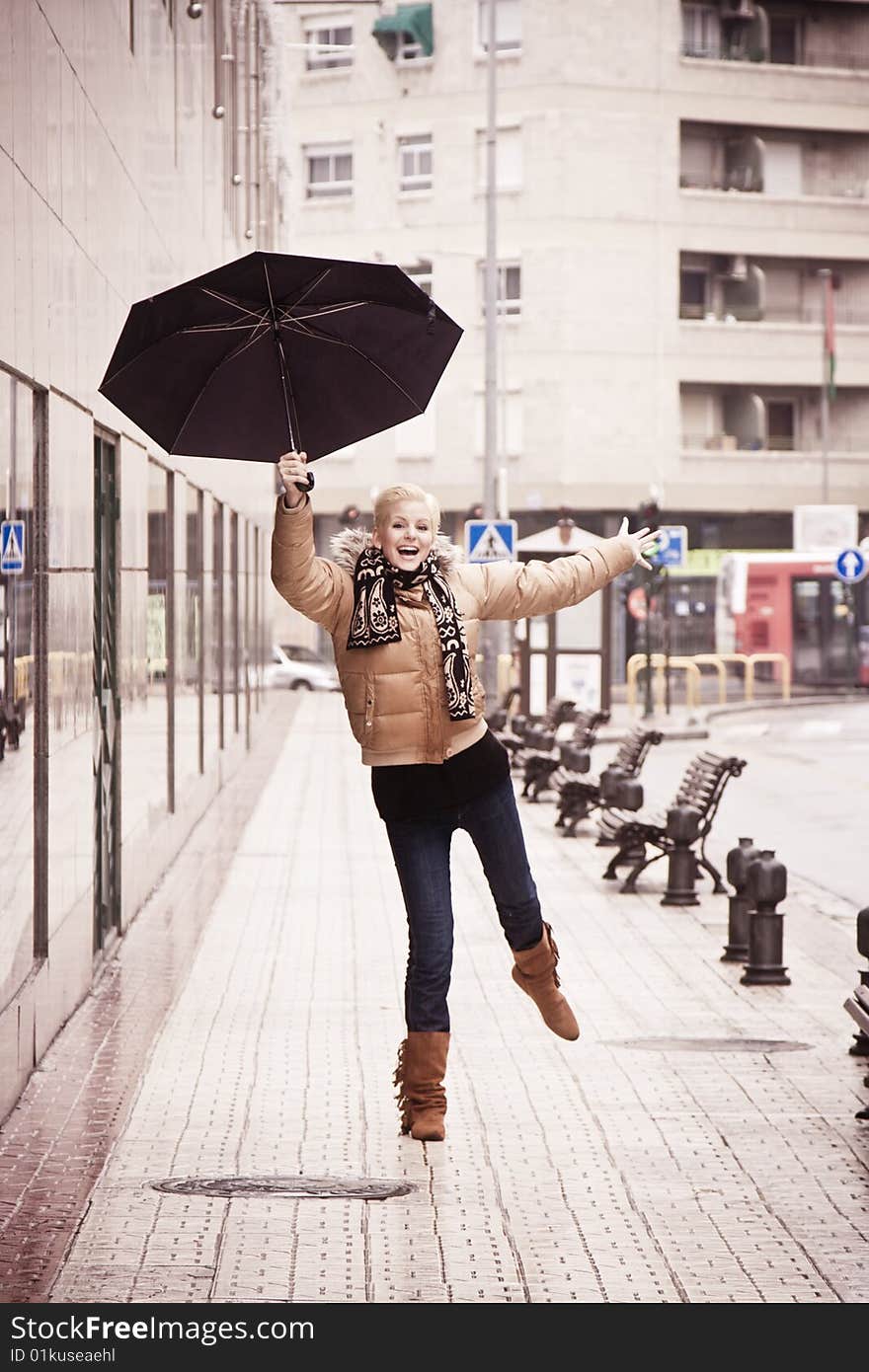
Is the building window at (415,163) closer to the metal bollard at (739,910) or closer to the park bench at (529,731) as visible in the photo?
the park bench at (529,731)

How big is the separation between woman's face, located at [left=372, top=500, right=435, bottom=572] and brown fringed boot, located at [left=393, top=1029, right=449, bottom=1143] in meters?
1.47

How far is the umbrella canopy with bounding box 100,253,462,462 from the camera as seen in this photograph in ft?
22.8

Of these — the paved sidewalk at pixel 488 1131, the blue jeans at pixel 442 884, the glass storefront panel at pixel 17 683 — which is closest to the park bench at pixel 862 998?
the paved sidewalk at pixel 488 1131

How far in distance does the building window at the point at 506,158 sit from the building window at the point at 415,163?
134 centimetres

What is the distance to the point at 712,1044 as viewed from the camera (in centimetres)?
901

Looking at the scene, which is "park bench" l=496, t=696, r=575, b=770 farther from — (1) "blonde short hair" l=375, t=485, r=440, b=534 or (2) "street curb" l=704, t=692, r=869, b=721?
(1) "blonde short hair" l=375, t=485, r=440, b=534

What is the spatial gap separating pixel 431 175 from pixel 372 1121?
52.4 metres

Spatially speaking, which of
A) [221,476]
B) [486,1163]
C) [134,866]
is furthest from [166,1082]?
[221,476]

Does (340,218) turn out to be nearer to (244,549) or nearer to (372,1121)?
(244,549)

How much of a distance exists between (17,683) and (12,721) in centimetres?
14

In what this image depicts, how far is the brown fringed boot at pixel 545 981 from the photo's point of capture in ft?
23.6

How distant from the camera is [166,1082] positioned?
26.6ft

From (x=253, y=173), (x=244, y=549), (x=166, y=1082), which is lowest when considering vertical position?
(x=166, y=1082)

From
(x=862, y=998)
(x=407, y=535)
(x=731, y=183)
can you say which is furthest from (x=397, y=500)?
(x=731, y=183)
